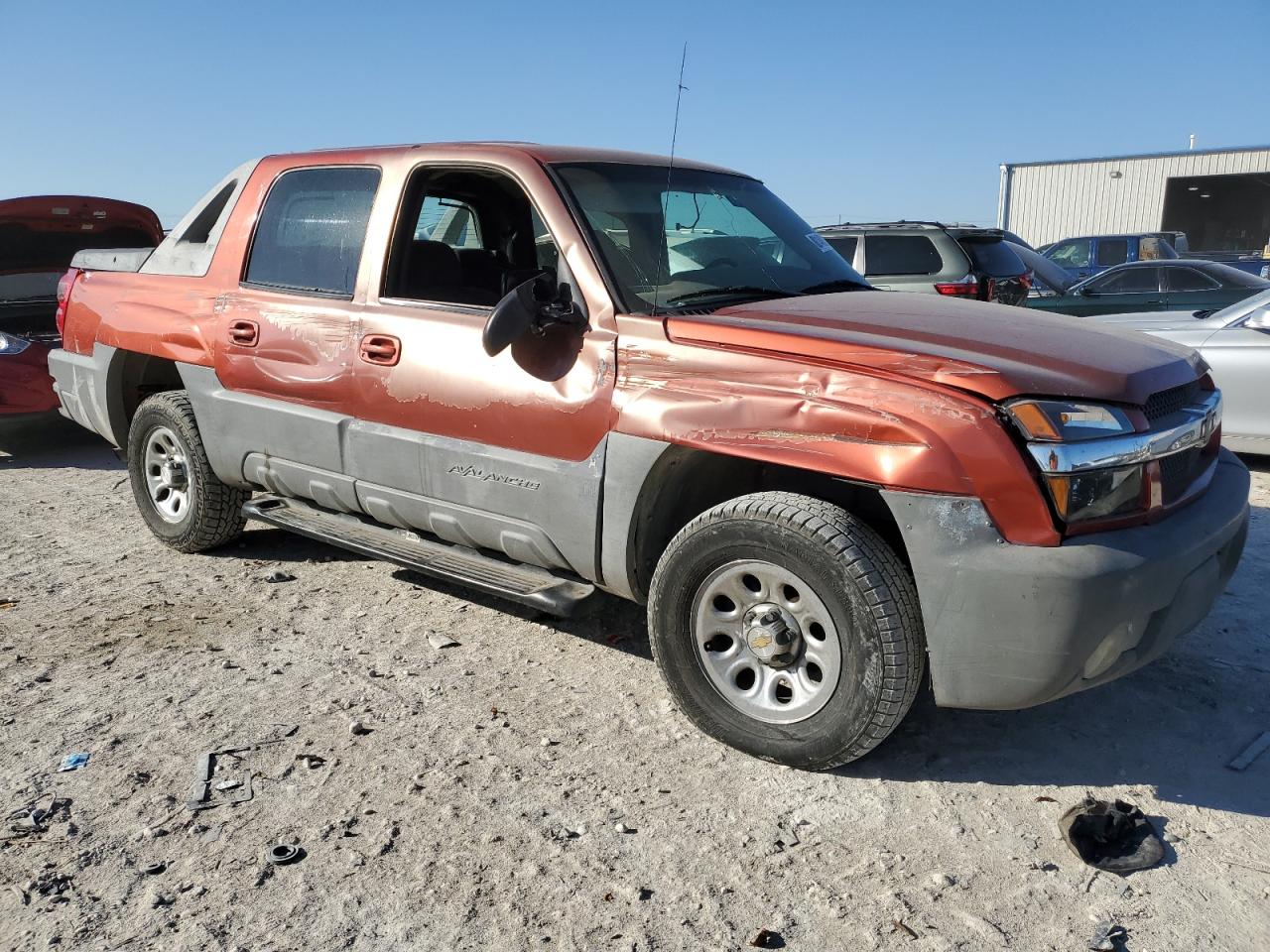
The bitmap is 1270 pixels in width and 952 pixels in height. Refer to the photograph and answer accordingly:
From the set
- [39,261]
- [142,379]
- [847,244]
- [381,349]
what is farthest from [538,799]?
[847,244]

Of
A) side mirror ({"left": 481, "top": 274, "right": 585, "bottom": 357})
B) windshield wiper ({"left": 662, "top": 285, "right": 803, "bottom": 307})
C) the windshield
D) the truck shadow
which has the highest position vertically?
the windshield

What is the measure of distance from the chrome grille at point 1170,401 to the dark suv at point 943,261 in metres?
7.01

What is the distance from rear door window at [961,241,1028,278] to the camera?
412 inches

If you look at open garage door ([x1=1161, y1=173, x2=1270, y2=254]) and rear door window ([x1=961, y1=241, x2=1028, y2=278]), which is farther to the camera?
open garage door ([x1=1161, y1=173, x2=1270, y2=254])

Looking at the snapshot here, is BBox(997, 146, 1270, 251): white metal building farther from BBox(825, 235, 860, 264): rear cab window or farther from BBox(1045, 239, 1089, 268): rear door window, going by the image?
BBox(825, 235, 860, 264): rear cab window

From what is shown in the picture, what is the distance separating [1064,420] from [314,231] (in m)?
3.12

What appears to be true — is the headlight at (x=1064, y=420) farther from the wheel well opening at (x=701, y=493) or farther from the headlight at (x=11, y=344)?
the headlight at (x=11, y=344)

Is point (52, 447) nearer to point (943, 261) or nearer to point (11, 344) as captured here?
point (11, 344)

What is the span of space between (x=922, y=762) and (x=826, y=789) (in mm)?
367

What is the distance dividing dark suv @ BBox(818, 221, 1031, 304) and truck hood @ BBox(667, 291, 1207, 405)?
6846 millimetres

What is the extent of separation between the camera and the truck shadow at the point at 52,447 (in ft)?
24.8

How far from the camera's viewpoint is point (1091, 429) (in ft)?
9.13

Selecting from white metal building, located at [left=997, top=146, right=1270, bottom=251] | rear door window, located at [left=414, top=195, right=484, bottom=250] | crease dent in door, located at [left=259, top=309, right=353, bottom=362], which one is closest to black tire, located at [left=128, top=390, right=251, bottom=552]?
crease dent in door, located at [left=259, top=309, right=353, bottom=362]

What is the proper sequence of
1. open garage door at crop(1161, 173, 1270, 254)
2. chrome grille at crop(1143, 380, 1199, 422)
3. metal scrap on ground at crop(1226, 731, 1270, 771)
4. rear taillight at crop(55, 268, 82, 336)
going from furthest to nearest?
open garage door at crop(1161, 173, 1270, 254) < rear taillight at crop(55, 268, 82, 336) < metal scrap on ground at crop(1226, 731, 1270, 771) < chrome grille at crop(1143, 380, 1199, 422)
